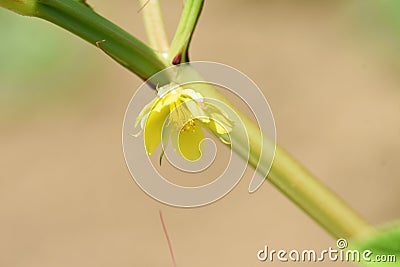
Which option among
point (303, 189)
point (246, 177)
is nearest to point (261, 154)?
point (303, 189)

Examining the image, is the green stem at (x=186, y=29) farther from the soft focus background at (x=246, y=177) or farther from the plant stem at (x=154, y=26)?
the soft focus background at (x=246, y=177)

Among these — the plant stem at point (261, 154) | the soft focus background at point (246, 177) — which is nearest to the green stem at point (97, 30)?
the plant stem at point (261, 154)

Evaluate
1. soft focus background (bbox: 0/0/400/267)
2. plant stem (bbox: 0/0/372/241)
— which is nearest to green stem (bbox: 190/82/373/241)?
plant stem (bbox: 0/0/372/241)

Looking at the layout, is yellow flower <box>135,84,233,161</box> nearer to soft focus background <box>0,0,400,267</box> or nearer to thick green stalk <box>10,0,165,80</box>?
thick green stalk <box>10,0,165,80</box>

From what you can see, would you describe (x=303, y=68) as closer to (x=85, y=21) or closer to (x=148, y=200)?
(x=148, y=200)

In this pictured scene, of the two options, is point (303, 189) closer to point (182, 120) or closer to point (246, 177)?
point (182, 120)

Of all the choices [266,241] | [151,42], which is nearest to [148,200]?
[266,241]
